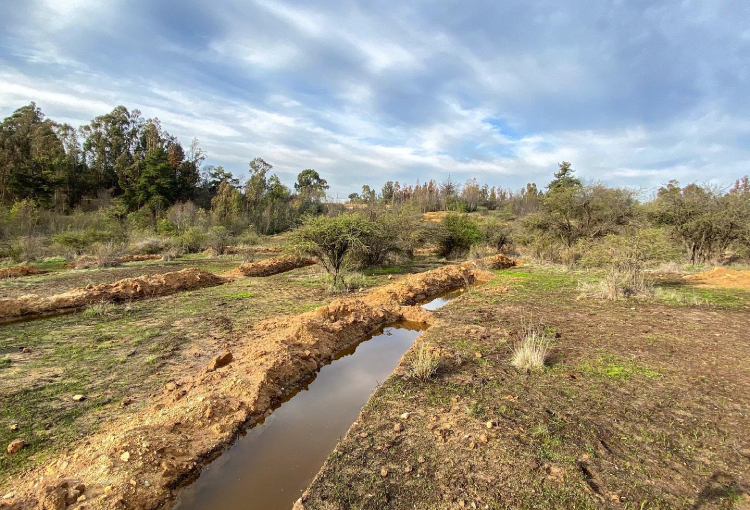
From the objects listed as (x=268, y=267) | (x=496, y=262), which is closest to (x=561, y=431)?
(x=268, y=267)

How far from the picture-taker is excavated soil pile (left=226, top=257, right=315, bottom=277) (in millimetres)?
16922

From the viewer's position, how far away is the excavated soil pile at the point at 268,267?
16.9 meters

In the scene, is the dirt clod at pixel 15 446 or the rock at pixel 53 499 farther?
the dirt clod at pixel 15 446

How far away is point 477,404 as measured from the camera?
4391 millimetres

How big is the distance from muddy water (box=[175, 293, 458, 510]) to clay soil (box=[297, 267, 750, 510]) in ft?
1.49

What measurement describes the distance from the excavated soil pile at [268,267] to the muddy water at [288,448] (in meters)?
11.7

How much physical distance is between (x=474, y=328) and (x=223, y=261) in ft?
62.3

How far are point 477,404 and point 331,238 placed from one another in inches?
370

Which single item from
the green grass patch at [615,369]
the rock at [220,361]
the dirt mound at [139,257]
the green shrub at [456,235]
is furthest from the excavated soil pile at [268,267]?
the green grass patch at [615,369]

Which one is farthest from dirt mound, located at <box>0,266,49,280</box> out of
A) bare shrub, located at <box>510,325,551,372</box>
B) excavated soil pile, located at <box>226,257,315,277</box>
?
bare shrub, located at <box>510,325,551,372</box>

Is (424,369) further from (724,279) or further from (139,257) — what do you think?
(139,257)

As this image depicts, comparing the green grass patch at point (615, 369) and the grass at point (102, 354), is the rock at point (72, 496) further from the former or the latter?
the green grass patch at point (615, 369)

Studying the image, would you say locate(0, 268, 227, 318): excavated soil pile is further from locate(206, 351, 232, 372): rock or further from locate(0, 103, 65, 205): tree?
locate(0, 103, 65, 205): tree

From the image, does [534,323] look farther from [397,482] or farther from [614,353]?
[397,482]
